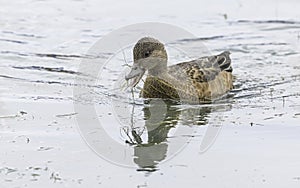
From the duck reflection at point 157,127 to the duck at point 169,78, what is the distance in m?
0.19

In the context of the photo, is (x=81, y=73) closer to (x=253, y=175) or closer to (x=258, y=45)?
(x=258, y=45)

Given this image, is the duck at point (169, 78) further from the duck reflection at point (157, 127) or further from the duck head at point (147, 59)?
the duck reflection at point (157, 127)

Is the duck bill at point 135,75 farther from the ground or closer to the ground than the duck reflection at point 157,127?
farther from the ground

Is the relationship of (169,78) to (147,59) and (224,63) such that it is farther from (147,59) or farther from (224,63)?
(224,63)

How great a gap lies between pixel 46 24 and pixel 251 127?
710cm

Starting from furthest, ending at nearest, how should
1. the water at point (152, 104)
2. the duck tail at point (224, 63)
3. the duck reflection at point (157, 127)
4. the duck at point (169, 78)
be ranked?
the duck tail at point (224, 63) → the duck at point (169, 78) → the duck reflection at point (157, 127) → the water at point (152, 104)

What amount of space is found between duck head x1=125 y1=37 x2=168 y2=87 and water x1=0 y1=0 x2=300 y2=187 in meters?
0.44

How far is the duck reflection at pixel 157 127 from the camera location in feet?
23.7

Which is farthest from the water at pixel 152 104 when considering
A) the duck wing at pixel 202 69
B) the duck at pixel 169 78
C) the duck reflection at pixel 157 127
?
the duck wing at pixel 202 69

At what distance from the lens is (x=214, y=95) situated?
10648mm

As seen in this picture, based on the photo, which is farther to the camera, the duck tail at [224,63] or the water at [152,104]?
the duck tail at [224,63]

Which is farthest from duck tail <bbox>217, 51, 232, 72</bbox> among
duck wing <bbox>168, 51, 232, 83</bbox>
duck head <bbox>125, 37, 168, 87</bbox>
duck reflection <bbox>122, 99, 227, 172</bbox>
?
duck reflection <bbox>122, 99, 227, 172</bbox>

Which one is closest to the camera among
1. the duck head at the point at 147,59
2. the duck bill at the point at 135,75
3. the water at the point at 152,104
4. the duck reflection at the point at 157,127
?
the water at the point at 152,104

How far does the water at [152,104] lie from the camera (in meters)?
6.70
